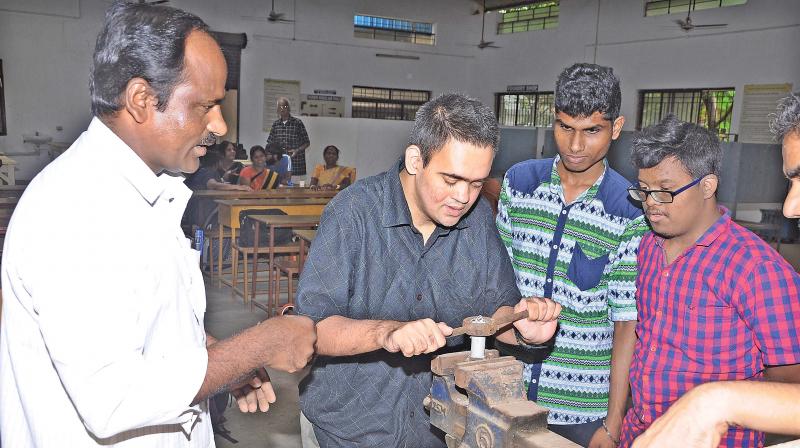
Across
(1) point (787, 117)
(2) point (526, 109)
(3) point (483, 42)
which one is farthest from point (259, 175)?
(3) point (483, 42)

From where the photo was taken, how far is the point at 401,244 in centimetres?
174

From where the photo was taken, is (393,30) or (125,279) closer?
(125,279)

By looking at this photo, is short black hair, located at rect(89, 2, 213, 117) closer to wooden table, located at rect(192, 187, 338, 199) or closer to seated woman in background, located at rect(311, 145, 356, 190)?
wooden table, located at rect(192, 187, 338, 199)

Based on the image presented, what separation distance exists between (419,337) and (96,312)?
64cm

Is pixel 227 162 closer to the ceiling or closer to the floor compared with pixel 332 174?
closer to the ceiling

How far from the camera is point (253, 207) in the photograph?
7148 mm

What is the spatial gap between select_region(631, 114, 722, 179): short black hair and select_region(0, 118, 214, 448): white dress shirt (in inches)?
52.7

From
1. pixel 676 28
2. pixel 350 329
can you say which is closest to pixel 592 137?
pixel 350 329

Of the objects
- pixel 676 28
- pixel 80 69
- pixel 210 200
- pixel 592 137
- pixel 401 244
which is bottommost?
pixel 210 200

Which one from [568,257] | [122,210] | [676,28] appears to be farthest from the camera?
[676,28]

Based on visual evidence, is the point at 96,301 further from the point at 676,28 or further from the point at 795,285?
the point at 676,28

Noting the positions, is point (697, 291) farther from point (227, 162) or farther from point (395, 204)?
point (227, 162)

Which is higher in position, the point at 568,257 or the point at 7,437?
the point at 568,257

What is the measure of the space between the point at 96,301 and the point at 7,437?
1.43 ft
